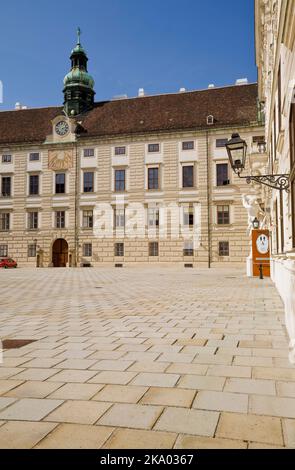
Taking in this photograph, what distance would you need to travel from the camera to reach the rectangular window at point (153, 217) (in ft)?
126

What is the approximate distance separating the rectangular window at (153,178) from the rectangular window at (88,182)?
6.04 m

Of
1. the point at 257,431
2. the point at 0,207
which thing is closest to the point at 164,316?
the point at 257,431

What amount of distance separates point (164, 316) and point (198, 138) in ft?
107

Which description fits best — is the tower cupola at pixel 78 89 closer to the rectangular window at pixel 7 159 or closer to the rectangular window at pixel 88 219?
the rectangular window at pixel 7 159

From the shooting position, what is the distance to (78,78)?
1807 inches

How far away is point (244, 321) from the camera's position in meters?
7.11

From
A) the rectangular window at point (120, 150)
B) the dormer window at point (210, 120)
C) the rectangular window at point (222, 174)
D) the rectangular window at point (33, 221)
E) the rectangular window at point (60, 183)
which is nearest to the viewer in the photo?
the rectangular window at point (222, 174)

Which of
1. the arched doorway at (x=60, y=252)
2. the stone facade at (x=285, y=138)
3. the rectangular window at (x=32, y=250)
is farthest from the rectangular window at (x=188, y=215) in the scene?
the stone facade at (x=285, y=138)

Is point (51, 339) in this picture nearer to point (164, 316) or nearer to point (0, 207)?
point (164, 316)

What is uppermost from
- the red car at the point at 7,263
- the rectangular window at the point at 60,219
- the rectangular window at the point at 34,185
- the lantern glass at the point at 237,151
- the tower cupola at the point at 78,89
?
the tower cupola at the point at 78,89

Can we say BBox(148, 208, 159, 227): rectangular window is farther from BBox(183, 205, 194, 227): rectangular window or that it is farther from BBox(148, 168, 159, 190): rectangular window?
BBox(183, 205, 194, 227): rectangular window

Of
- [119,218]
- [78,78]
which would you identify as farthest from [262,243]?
[78,78]

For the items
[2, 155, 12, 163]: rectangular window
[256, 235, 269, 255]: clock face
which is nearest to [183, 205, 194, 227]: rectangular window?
[256, 235, 269, 255]: clock face
